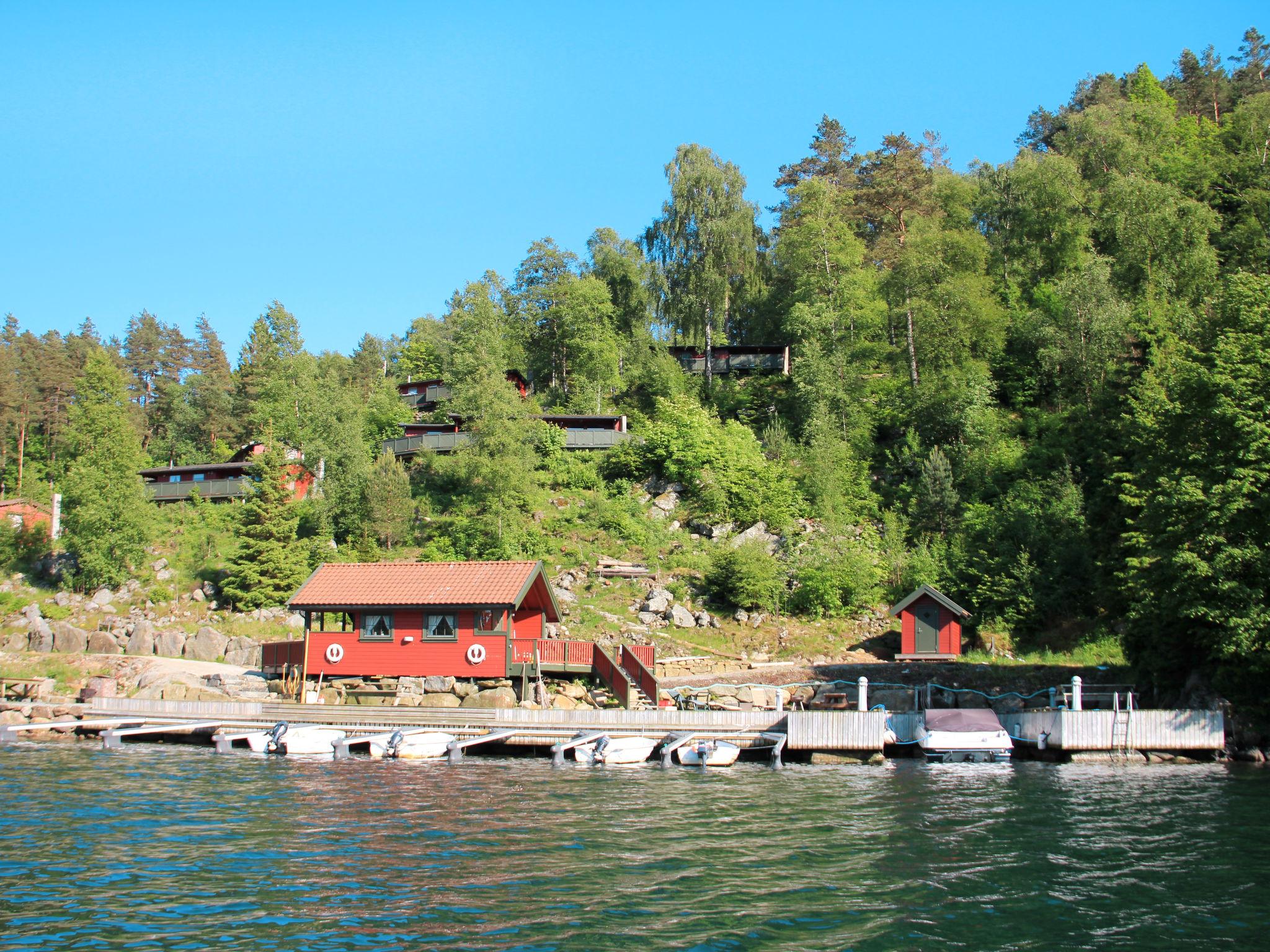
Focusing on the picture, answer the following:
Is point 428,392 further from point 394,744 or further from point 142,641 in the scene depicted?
point 394,744

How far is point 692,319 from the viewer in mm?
66562

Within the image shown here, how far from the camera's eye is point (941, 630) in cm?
3872

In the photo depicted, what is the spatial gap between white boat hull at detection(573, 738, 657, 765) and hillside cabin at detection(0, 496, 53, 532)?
41.9 meters

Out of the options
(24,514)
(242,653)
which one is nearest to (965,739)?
(242,653)

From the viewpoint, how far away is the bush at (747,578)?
143ft

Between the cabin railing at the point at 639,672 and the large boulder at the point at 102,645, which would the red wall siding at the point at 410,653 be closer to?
the cabin railing at the point at 639,672

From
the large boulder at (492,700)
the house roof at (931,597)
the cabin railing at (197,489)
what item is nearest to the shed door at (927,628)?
the house roof at (931,597)

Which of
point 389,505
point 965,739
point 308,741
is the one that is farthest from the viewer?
point 389,505

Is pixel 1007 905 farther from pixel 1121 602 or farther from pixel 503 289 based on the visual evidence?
pixel 503 289

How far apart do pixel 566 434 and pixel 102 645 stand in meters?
27.1

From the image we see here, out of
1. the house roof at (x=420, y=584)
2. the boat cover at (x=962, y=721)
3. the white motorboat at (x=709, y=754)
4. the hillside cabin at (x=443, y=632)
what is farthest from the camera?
the hillside cabin at (x=443, y=632)

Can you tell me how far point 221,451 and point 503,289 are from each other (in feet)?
82.4

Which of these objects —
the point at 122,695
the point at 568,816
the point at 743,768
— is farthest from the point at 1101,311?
the point at 122,695

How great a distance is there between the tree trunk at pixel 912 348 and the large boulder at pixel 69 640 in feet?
148
